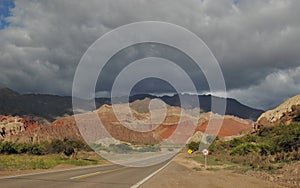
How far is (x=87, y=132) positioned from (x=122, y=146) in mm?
24612

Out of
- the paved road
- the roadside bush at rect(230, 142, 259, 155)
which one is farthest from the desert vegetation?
the paved road

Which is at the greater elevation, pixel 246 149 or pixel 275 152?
pixel 246 149

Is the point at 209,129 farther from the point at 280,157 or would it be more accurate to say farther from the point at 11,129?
the point at 280,157

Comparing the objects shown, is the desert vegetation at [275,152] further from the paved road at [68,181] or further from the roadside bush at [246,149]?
the paved road at [68,181]

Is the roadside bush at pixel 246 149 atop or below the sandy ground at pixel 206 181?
atop

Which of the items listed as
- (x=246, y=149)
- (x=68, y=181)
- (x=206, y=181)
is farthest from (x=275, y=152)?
(x=68, y=181)

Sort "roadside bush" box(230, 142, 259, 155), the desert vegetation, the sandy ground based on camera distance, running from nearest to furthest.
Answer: the sandy ground
the desert vegetation
"roadside bush" box(230, 142, 259, 155)

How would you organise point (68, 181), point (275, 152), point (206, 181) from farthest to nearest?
point (275, 152)
point (206, 181)
point (68, 181)

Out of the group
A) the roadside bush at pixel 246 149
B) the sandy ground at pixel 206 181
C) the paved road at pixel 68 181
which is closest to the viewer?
the paved road at pixel 68 181

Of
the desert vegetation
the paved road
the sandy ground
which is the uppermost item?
the desert vegetation

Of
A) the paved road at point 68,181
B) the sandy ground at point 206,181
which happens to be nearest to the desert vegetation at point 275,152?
the sandy ground at point 206,181

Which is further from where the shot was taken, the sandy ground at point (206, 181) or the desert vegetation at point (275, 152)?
the desert vegetation at point (275, 152)

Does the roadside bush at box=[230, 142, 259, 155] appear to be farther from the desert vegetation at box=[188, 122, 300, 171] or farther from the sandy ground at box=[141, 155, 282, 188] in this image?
the sandy ground at box=[141, 155, 282, 188]

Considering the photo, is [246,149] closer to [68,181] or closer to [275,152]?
[275,152]
